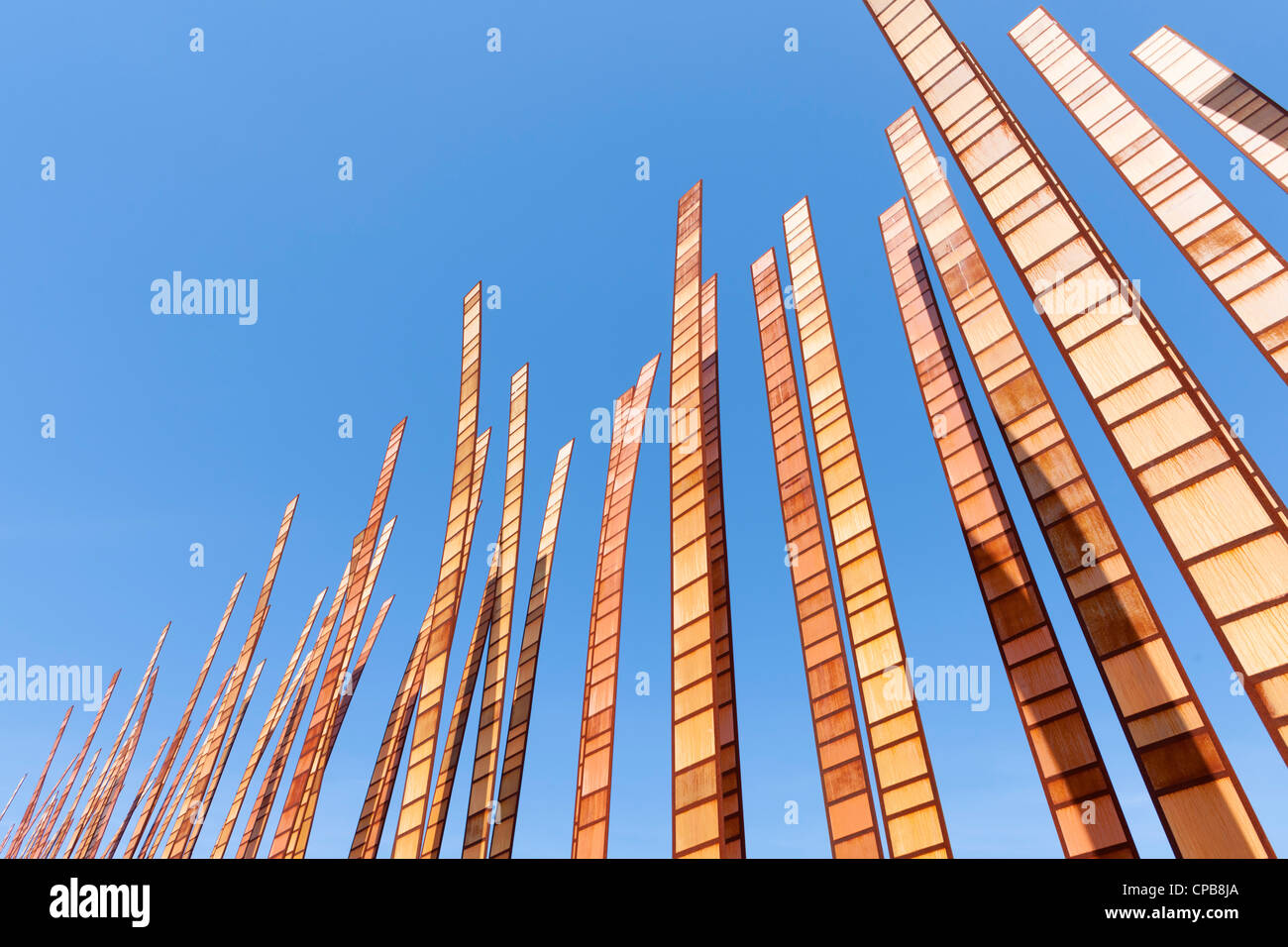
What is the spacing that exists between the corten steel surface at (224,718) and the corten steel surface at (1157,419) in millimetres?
22850

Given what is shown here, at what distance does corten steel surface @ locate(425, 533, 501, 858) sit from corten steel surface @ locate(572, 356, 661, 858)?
4.04 m

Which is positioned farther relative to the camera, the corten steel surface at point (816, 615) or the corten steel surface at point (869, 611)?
the corten steel surface at point (816, 615)

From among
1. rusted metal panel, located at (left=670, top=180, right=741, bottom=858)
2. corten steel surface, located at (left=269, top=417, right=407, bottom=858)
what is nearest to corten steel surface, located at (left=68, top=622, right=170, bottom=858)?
corten steel surface, located at (left=269, top=417, right=407, bottom=858)

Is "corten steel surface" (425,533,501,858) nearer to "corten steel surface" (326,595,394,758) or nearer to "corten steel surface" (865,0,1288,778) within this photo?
"corten steel surface" (326,595,394,758)

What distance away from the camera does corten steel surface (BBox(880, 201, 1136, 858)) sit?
26.5 ft

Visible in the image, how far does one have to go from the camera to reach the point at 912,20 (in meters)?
10.9

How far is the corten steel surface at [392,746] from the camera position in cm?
1596

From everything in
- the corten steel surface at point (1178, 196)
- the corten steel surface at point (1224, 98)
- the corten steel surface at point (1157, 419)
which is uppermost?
the corten steel surface at point (1224, 98)

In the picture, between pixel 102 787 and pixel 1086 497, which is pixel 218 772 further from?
pixel 1086 497

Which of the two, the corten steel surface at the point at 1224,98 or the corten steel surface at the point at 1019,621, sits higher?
the corten steel surface at the point at 1224,98

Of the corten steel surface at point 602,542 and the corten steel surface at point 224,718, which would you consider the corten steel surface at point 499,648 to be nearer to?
the corten steel surface at point 602,542

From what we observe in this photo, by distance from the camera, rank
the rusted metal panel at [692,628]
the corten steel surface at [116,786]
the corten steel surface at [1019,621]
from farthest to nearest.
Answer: the corten steel surface at [116,786]
the rusted metal panel at [692,628]
the corten steel surface at [1019,621]

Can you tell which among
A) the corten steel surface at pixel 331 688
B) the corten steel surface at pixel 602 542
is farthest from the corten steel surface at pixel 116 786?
the corten steel surface at pixel 602 542
